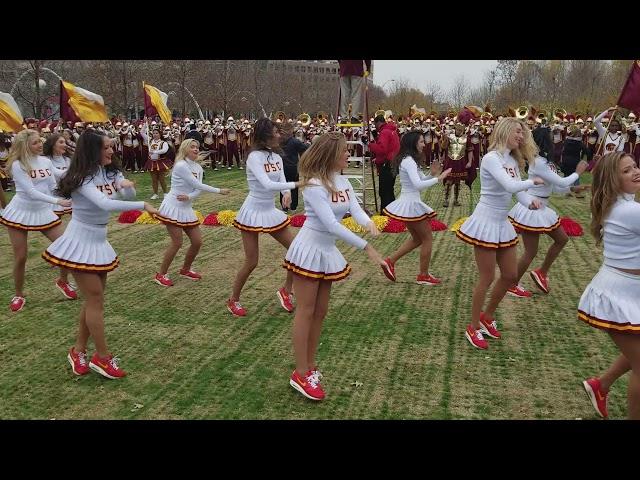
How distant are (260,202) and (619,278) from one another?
372 cm

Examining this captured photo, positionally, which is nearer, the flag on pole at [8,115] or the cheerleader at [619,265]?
the cheerleader at [619,265]

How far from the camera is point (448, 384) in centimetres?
447

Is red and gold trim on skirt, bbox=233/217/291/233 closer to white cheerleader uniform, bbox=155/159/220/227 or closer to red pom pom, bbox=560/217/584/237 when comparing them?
white cheerleader uniform, bbox=155/159/220/227

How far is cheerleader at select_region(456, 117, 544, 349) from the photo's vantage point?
5.12 meters

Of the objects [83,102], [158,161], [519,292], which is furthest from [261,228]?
[158,161]

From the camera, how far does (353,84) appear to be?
1264 cm

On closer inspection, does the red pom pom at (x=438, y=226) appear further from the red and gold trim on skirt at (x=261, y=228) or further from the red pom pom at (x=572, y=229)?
the red and gold trim on skirt at (x=261, y=228)

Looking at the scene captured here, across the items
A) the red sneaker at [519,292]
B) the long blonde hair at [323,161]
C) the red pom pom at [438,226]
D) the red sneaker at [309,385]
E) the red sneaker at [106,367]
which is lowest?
the red pom pom at [438,226]

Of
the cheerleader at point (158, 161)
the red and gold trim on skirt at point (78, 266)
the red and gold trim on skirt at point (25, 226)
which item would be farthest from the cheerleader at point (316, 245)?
the cheerleader at point (158, 161)

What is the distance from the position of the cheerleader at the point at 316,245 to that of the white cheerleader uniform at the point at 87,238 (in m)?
1.44

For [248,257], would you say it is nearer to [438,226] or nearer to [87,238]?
[87,238]

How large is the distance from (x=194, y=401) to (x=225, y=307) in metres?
2.26

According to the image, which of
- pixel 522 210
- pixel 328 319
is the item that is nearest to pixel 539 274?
pixel 522 210

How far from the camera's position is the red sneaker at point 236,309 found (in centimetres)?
612
